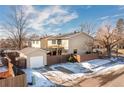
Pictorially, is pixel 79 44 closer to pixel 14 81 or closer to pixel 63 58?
pixel 63 58

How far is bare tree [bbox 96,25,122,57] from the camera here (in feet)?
24.3

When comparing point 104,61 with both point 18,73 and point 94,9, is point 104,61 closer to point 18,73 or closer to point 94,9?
point 94,9

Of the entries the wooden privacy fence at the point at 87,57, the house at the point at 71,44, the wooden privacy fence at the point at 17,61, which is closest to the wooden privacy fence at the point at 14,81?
the wooden privacy fence at the point at 17,61

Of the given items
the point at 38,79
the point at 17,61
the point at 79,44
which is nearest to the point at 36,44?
the point at 17,61

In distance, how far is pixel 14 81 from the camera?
229 inches

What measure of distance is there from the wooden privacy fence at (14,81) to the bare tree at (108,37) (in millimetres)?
3215

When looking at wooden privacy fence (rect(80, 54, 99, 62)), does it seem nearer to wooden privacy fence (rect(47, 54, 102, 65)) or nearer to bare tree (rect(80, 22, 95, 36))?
wooden privacy fence (rect(47, 54, 102, 65))

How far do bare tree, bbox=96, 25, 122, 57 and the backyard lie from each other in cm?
55

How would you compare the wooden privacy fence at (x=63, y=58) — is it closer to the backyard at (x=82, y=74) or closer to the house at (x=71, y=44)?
the backyard at (x=82, y=74)

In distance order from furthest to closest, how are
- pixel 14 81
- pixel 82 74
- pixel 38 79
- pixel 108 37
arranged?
pixel 108 37
pixel 82 74
pixel 38 79
pixel 14 81

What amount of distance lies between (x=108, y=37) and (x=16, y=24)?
3.73 m

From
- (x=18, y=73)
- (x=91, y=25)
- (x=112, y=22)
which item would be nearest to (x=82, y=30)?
(x=91, y=25)
